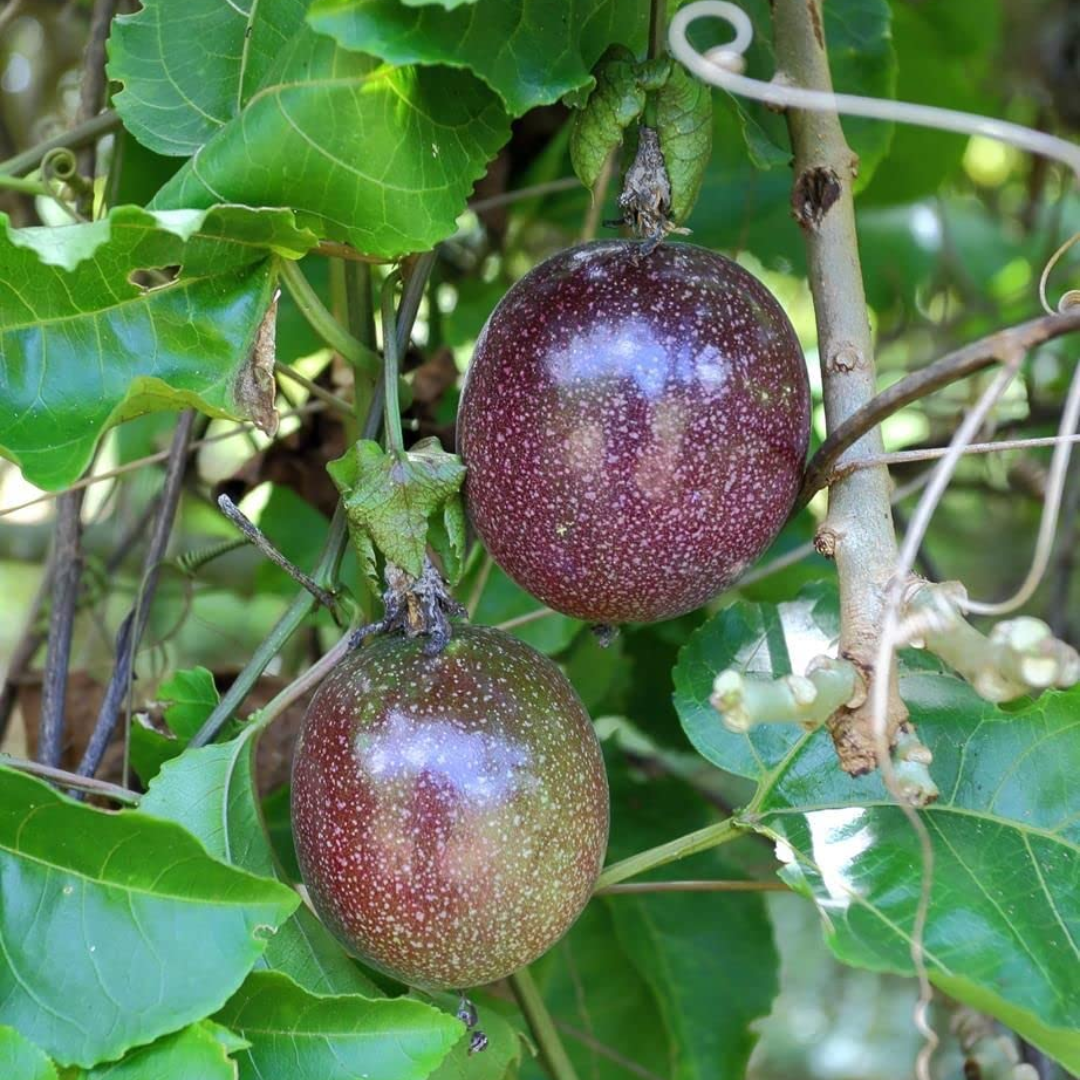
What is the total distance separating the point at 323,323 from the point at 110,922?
0.47m

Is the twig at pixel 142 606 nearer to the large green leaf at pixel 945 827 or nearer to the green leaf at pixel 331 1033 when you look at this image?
the green leaf at pixel 331 1033

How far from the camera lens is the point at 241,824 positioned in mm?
1041

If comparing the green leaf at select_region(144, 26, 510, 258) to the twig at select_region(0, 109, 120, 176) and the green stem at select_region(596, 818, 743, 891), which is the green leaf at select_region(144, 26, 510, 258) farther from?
the green stem at select_region(596, 818, 743, 891)

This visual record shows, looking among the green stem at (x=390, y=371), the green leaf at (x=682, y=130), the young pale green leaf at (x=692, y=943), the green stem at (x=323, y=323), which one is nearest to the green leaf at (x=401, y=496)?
the green stem at (x=390, y=371)

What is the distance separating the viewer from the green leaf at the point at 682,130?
0.95m

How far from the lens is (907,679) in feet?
3.51

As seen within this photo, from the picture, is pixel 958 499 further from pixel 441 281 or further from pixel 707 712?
pixel 707 712

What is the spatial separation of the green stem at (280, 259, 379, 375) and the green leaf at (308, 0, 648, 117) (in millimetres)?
201

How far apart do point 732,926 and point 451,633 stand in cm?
85

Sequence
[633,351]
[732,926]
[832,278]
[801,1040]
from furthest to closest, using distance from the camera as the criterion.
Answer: [801,1040] → [732,926] → [832,278] → [633,351]

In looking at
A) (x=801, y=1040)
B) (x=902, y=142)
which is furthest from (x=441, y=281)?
(x=801, y=1040)

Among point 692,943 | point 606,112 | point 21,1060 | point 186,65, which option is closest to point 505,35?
point 606,112

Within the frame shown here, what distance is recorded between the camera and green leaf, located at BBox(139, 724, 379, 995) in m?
1.01

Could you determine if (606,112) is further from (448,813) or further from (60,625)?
(60,625)
